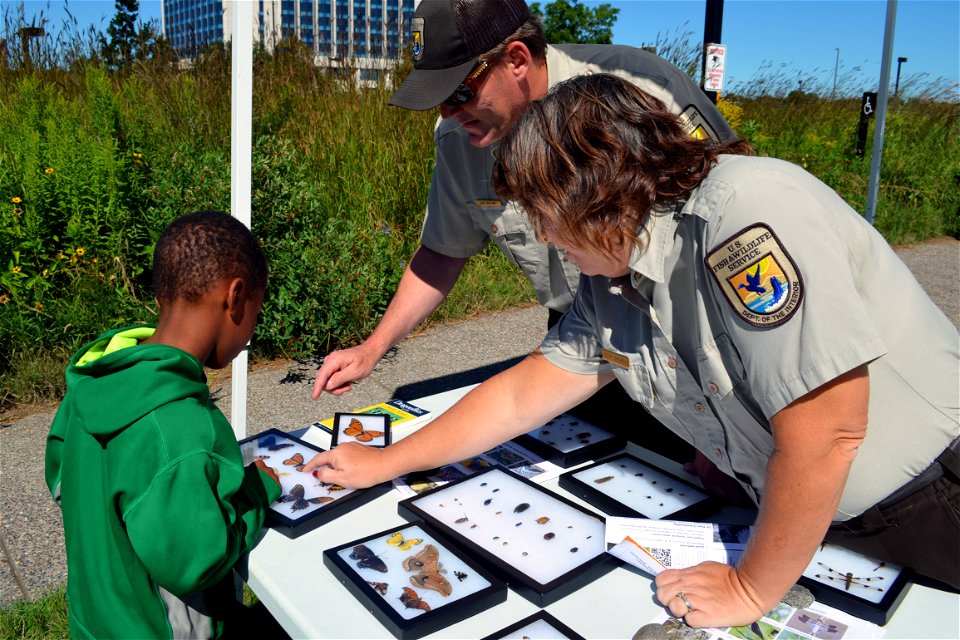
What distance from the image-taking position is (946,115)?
9.77 m

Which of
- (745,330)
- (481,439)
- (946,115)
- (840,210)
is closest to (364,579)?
(481,439)

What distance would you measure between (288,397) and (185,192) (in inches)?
51.9

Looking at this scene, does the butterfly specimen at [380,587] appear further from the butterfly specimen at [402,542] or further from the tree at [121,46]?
the tree at [121,46]

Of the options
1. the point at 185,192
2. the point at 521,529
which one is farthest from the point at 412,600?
the point at 185,192

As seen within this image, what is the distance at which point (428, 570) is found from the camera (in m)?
1.31

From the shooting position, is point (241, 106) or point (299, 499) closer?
Answer: point (299, 499)

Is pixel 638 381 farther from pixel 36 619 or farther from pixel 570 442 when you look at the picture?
pixel 36 619

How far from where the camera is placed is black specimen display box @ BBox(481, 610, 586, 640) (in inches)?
45.2

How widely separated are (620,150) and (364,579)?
83cm

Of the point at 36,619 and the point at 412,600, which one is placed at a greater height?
the point at 412,600

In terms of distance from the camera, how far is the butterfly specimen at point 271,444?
1827 mm

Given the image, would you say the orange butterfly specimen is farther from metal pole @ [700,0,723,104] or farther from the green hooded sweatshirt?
metal pole @ [700,0,723,104]

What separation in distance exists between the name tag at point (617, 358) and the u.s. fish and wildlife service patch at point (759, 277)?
42cm

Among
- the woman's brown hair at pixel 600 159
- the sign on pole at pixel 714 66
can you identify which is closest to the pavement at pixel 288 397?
the woman's brown hair at pixel 600 159
